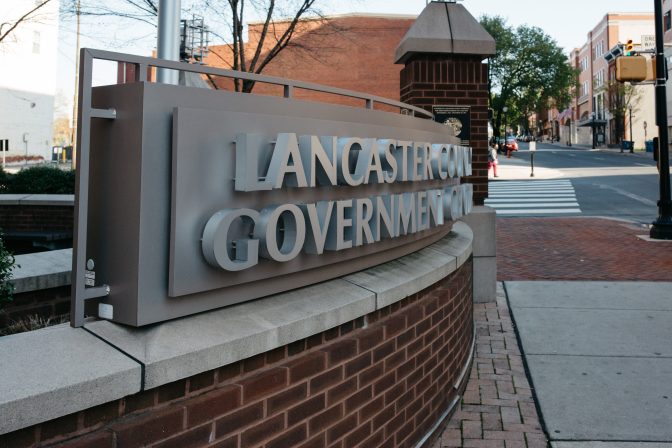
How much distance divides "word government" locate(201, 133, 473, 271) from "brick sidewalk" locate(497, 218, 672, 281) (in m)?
5.65

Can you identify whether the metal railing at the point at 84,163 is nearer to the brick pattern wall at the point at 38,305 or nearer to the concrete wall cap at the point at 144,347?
the concrete wall cap at the point at 144,347

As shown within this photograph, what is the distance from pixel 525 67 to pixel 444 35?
190 ft

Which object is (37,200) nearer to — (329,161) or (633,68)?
(329,161)

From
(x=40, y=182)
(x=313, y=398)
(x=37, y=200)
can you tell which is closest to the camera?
(x=313, y=398)

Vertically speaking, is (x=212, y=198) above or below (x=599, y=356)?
above

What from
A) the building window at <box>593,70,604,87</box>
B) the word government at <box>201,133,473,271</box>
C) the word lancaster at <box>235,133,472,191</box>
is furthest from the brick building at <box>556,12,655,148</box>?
the word government at <box>201,133,473,271</box>

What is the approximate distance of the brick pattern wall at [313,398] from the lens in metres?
1.97

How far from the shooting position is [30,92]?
55438mm

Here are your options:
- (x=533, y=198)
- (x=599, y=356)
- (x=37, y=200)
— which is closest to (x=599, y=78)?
(x=533, y=198)

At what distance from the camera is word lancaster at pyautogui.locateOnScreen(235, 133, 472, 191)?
2441mm

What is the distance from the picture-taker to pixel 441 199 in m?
4.40

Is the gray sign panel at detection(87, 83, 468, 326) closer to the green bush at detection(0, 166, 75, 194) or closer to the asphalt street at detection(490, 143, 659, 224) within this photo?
the green bush at detection(0, 166, 75, 194)

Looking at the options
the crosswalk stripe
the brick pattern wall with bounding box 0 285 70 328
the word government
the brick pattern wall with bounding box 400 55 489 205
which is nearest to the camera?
the word government

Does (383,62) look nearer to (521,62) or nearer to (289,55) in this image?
(289,55)
